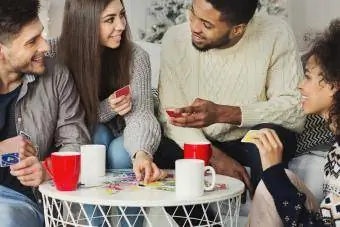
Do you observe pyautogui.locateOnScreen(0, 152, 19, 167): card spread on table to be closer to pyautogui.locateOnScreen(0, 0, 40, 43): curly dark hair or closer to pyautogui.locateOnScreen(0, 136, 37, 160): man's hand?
→ pyautogui.locateOnScreen(0, 136, 37, 160): man's hand

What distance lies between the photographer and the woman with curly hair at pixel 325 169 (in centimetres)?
144

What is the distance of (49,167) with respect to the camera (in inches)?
56.6

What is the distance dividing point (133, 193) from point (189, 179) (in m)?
0.13

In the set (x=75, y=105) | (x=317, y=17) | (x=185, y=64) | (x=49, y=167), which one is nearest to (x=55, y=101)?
(x=75, y=105)

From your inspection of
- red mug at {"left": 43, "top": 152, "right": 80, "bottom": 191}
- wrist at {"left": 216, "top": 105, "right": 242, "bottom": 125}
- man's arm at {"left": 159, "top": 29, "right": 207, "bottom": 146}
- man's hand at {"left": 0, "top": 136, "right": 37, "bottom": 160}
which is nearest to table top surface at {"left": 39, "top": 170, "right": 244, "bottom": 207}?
red mug at {"left": 43, "top": 152, "right": 80, "bottom": 191}

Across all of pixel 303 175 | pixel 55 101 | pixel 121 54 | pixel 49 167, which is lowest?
pixel 303 175

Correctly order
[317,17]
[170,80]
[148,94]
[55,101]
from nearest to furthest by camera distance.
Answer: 1. [55,101]
2. [148,94]
3. [170,80]
4. [317,17]

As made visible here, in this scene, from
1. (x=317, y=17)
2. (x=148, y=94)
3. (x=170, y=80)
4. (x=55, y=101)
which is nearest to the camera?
(x=55, y=101)

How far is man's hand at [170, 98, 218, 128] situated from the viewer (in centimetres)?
194

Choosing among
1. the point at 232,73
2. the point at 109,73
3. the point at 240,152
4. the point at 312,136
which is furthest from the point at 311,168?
the point at 109,73

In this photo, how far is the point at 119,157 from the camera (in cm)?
183

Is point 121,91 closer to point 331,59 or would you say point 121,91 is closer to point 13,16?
point 13,16

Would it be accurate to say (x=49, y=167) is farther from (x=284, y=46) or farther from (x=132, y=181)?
(x=284, y=46)

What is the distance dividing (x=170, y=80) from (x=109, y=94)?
0.79ft
